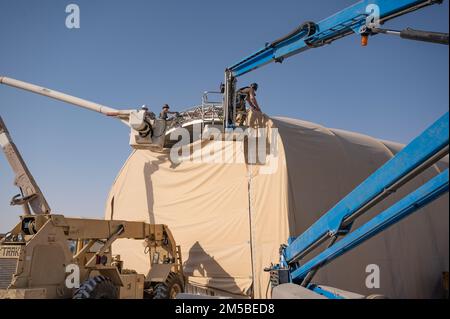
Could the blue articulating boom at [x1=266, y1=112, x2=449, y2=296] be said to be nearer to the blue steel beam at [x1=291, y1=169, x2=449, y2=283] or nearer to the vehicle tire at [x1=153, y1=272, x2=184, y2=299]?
the blue steel beam at [x1=291, y1=169, x2=449, y2=283]

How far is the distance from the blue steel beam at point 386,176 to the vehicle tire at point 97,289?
3974 mm

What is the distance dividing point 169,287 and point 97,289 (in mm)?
2480

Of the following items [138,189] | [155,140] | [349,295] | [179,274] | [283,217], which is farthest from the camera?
[138,189]

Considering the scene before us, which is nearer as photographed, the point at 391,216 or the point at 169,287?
the point at 391,216

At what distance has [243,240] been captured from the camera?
10.8 meters

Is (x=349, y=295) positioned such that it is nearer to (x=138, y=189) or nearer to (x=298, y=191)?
(x=298, y=191)

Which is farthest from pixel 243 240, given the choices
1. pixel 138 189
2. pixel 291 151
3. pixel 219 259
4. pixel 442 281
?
pixel 442 281

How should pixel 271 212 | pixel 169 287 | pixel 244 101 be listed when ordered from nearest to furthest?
pixel 169 287 < pixel 271 212 < pixel 244 101

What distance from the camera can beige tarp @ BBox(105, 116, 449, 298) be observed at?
33.8ft

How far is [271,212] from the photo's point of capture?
33.8 ft

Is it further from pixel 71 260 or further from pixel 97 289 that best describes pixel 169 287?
pixel 71 260

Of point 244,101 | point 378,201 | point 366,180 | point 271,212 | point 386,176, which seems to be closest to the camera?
point 386,176

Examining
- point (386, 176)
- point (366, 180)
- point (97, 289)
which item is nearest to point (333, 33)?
point (366, 180)

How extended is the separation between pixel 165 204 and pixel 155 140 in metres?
2.13
